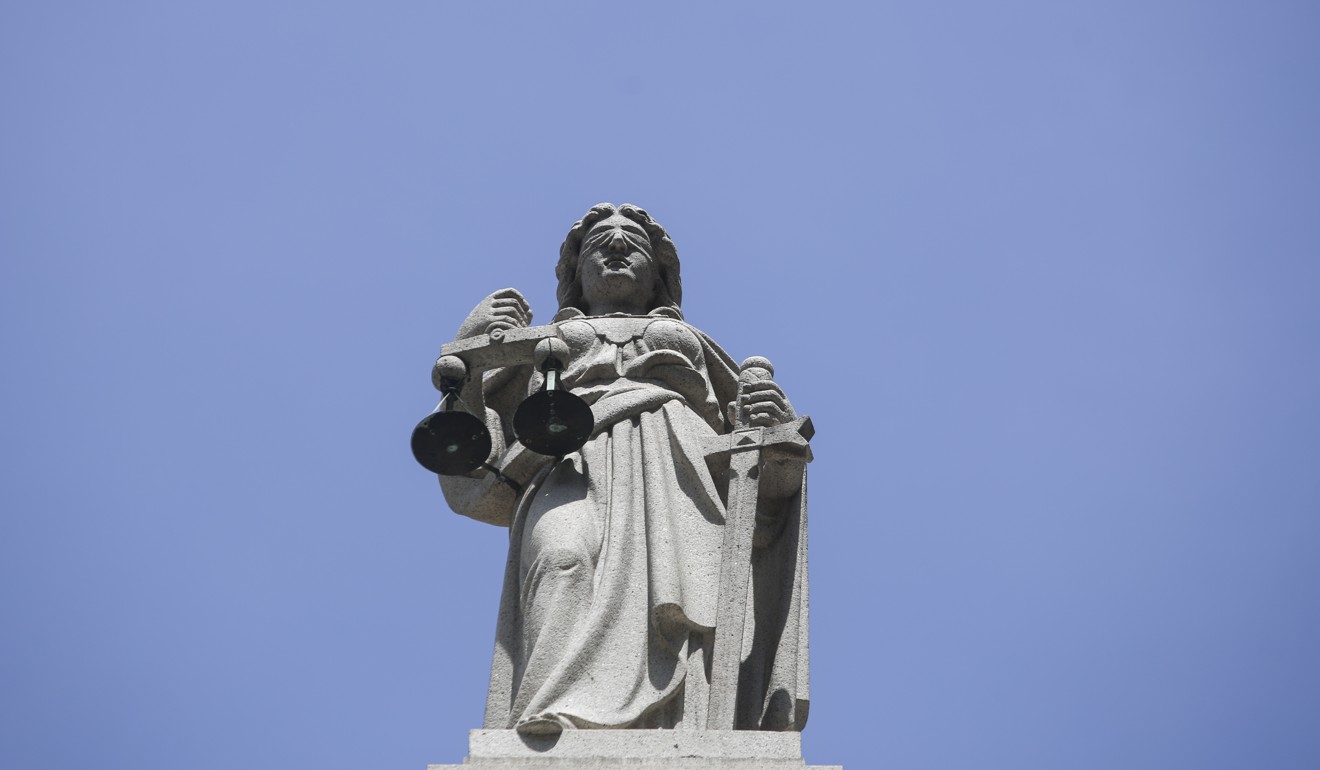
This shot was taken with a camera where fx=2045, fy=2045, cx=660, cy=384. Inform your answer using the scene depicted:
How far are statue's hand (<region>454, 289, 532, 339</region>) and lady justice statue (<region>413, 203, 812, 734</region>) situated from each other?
0.01 meters

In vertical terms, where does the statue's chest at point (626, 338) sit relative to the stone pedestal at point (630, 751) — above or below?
above

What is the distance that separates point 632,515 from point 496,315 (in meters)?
2.09

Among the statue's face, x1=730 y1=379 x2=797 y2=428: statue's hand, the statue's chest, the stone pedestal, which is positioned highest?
the statue's face

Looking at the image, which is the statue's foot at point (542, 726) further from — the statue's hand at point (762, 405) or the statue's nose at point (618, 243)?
the statue's nose at point (618, 243)

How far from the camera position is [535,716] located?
436 inches

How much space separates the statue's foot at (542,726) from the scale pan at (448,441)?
67.2 inches

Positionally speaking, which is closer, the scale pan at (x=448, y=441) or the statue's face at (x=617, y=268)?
the scale pan at (x=448, y=441)

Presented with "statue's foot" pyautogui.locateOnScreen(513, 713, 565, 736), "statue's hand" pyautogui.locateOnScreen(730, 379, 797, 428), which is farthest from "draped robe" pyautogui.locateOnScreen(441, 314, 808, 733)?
"statue's hand" pyautogui.locateOnScreen(730, 379, 797, 428)

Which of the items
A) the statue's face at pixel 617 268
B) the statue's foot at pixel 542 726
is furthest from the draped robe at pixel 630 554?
the statue's face at pixel 617 268

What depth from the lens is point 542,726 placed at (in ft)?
36.2

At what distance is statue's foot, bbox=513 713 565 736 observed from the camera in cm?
1104

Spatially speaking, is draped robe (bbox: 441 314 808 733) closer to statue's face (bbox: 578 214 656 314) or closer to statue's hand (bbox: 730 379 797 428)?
statue's hand (bbox: 730 379 797 428)

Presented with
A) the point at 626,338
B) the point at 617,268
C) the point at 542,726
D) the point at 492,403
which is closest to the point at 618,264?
the point at 617,268

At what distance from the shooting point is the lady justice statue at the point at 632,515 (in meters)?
11.5
